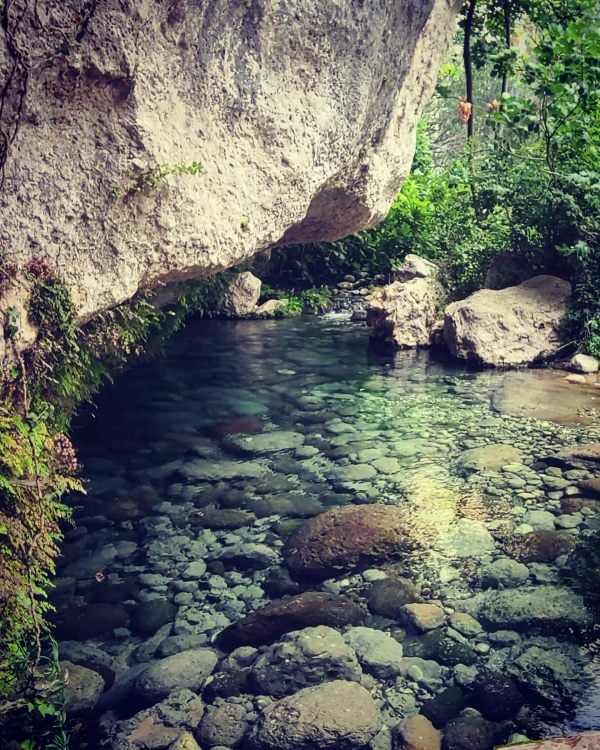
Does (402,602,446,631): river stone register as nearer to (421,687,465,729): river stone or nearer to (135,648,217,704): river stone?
(421,687,465,729): river stone

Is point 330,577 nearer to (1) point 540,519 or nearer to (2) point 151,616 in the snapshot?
(2) point 151,616

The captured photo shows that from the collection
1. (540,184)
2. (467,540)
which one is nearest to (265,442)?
(467,540)

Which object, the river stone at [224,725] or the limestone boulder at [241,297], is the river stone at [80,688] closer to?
the river stone at [224,725]

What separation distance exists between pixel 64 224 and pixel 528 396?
20.2 ft

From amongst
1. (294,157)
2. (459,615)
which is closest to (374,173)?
(294,157)

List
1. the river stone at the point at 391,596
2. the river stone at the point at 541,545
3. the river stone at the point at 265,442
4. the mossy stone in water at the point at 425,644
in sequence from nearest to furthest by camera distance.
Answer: the mossy stone in water at the point at 425,644
the river stone at the point at 391,596
the river stone at the point at 541,545
the river stone at the point at 265,442

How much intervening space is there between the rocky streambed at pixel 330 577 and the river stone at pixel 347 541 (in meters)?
0.02

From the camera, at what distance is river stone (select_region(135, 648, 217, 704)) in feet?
11.8

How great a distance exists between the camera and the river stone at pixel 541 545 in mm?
4895

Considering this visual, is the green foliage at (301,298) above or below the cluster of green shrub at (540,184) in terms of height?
below

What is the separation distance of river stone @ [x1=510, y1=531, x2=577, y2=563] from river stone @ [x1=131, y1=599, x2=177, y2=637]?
7.47ft

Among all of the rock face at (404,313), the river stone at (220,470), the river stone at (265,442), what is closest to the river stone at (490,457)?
the river stone at (265,442)

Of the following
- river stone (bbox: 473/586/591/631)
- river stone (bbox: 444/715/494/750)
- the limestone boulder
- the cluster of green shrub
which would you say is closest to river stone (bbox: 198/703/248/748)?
river stone (bbox: 444/715/494/750)

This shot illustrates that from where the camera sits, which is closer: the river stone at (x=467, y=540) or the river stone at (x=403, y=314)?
the river stone at (x=467, y=540)
